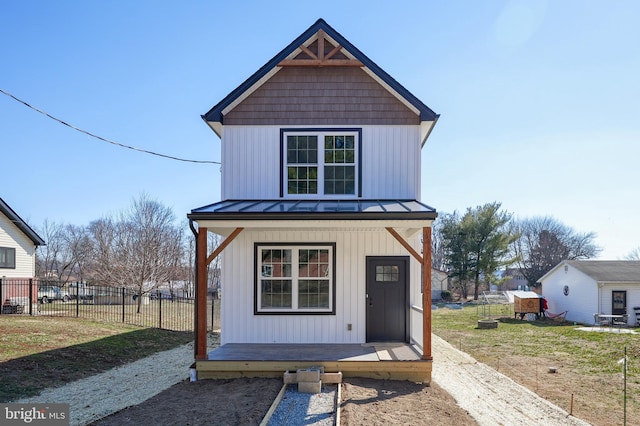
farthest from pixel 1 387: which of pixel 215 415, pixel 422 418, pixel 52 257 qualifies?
pixel 52 257

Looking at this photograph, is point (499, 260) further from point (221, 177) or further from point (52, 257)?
point (52, 257)

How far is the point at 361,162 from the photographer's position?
37.1 ft

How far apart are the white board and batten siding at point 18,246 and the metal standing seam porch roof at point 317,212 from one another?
18017 mm

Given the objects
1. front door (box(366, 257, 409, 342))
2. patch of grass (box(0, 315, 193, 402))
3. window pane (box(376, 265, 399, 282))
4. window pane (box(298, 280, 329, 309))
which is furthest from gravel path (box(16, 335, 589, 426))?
window pane (box(298, 280, 329, 309))

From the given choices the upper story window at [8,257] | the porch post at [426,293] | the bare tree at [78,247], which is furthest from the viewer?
the bare tree at [78,247]

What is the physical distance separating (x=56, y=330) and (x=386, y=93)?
43.1ft

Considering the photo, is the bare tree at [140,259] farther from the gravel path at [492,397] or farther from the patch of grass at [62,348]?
the gravel path at [492,397]

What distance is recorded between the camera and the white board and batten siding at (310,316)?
10828mm

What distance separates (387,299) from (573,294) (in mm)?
22440

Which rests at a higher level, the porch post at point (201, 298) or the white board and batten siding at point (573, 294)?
the porch post at point (201, 298)

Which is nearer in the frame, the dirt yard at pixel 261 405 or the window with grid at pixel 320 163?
the dirt yard at pixel 261 405

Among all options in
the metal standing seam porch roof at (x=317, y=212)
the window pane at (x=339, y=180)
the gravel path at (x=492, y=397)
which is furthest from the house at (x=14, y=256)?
the gravel path at (x=492, y=397)

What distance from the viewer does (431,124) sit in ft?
37.6

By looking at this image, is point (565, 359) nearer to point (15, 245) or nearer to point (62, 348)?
point (62, 348)
